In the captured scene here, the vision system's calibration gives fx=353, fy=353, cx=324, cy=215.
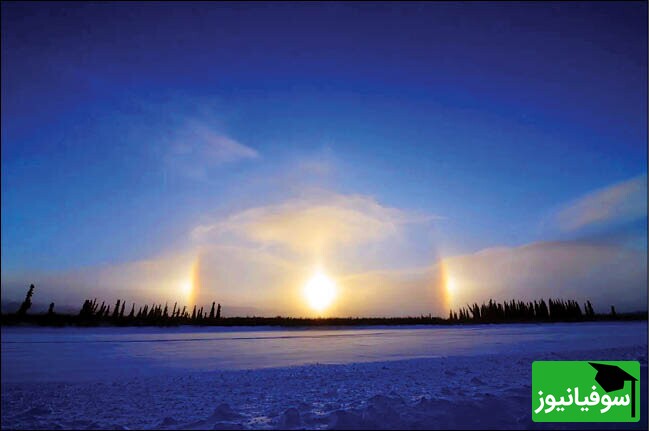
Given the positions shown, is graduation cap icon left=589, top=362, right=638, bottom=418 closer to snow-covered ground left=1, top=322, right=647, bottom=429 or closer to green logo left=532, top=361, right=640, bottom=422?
green logo left=532, top=361, right=640, bottom=422

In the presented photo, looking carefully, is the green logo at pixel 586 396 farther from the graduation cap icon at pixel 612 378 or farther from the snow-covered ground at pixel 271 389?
the snow-covered ground at pixel 271 389

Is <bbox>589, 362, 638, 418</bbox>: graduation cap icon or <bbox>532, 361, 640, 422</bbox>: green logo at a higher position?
<bbox>589, 362, 638, 418</bbox>: graduation cap icon

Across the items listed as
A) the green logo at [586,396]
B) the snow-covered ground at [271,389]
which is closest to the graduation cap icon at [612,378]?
the green logo at [586,396]

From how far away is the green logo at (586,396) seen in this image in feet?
20.3

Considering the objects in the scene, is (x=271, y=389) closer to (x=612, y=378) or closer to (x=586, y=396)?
(x=586, y=396)

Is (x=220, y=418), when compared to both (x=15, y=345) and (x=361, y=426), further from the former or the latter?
(x=15, y=345)

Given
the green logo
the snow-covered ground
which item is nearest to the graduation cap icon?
the green logo

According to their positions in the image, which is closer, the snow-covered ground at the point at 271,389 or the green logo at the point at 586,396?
the snow-covered ground at the point at 271,389

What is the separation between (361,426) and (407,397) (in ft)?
6.63

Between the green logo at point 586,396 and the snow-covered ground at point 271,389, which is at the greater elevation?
the green logo at point 586,396

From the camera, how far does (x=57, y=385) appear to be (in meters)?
8.56

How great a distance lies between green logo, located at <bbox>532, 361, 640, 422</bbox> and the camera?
20.3ft

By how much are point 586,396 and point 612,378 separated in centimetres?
129

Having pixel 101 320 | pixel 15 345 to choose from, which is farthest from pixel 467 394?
pixel 101 320
